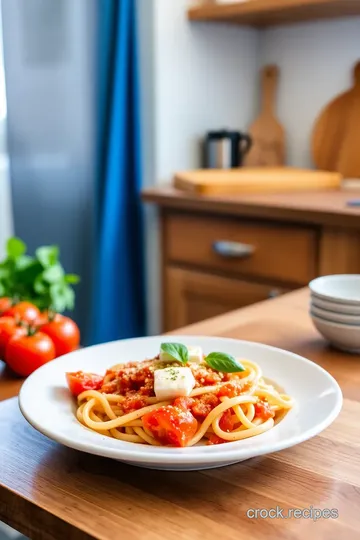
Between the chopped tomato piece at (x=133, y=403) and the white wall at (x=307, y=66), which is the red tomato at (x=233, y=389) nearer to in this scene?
the chopped tomato piece at (x=133, y=403)

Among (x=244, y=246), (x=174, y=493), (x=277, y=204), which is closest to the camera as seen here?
(x=174, y=493)

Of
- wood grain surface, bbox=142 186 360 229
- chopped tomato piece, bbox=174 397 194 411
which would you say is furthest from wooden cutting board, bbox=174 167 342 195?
chopped tomato piece, bbox=174 397 194 411

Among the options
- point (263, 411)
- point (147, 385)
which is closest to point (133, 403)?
point (147, 385)

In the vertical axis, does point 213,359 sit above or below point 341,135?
below

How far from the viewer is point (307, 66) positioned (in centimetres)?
280

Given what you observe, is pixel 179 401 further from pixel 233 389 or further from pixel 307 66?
pixel 307 66

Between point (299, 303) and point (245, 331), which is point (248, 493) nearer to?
point (245, 331)

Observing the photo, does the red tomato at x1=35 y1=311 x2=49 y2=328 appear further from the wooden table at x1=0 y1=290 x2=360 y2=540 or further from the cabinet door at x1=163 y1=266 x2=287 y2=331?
the cabinet door at x1=163 y1=266 x2=287 y2=331

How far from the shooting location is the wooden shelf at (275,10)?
2416 mm

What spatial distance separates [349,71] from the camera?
2.68 metres

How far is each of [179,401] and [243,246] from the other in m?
1.57

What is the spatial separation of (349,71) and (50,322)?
193cm

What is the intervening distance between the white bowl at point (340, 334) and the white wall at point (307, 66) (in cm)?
185

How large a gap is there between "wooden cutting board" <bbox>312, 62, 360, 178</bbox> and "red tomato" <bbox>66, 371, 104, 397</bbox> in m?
2.00
